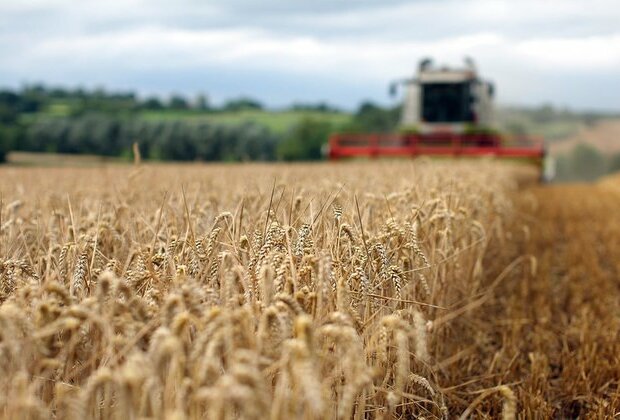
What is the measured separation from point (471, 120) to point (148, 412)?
2425 cm

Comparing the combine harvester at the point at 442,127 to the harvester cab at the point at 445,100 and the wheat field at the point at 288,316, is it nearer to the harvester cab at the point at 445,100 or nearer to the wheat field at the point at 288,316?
the harvester cab at the point at 445,100

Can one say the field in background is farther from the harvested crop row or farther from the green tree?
the harvested crop row

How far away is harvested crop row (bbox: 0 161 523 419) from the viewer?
181cm

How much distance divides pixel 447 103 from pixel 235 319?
942 inches

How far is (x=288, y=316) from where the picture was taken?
245cm

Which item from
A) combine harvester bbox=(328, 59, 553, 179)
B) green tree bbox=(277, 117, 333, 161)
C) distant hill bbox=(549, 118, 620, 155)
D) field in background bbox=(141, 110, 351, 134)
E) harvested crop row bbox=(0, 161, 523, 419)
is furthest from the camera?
distant hill bbox=(549, 118, 620, 155)

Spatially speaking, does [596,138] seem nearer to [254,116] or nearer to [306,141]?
[254,116]

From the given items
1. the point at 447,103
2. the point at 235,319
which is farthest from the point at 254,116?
the point at 235,319

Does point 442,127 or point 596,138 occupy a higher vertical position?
point 442,127

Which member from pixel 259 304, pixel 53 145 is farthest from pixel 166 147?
A: pixel 259 304

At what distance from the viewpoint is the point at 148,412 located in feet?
6.52

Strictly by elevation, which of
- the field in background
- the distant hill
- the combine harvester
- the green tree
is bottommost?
the distant hill

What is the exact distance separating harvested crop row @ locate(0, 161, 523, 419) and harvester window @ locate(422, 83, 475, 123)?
20351 mm

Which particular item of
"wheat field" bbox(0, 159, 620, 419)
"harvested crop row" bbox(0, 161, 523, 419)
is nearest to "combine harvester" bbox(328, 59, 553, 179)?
"wheat field" bbox(0, 159, 620, 419)
